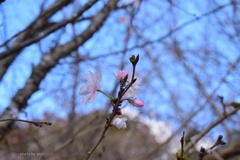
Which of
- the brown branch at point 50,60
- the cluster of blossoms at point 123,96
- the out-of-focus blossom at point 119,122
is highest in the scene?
the brown branch at point 50,60

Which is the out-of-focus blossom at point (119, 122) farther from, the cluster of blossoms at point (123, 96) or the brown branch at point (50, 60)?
the brown branch at point (50, 60)

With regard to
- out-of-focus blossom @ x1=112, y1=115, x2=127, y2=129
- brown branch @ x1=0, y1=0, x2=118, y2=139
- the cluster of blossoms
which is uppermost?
brown branch @ x1=0, y1=0, x2=118, y2=139

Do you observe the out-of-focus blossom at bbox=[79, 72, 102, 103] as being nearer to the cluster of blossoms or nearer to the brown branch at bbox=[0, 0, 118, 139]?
the cluster of blossoms

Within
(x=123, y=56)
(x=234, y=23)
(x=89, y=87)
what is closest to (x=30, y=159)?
(x=123, y=56)

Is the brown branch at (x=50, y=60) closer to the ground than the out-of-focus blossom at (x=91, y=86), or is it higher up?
higher up

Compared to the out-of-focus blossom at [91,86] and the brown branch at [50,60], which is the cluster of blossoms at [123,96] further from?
the brown branch at [50,60]

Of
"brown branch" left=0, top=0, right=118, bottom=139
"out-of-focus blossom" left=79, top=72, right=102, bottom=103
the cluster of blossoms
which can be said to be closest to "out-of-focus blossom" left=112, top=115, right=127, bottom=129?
the cluster of blossoms

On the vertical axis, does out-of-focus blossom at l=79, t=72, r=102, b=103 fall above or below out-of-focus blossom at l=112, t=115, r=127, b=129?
above

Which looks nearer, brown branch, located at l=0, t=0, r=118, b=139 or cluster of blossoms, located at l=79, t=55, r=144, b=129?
cluster of blossoms, located at l=79, t=55, r=144, b=129

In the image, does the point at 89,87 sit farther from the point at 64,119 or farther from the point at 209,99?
the point at 64,119

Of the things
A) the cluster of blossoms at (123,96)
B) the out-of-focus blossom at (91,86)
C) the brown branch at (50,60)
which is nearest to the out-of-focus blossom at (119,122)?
the cluster of blossoms at (123,96)

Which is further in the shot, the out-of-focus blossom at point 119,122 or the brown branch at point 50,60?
the brown branch at point 50,60
